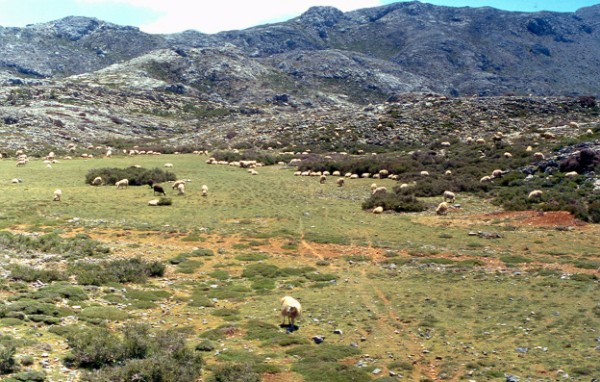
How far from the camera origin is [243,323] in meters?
18.4

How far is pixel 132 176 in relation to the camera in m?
53.8

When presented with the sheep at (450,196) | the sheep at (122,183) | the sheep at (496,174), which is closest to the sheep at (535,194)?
the sheep at (450,196)

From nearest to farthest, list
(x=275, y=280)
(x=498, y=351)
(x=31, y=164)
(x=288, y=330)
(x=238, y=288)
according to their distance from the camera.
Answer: (x=498, y=351) → (x=288, y=330) → (x=238, y=288) → (x=275, y=280) → (x=31, y=164)

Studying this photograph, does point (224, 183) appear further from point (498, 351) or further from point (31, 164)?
point (498, 351)

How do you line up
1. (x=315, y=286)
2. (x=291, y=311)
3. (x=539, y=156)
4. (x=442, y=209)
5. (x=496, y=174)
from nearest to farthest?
(x=291, y=311), (x=315, y=286), (x=442, y=209), (x=496, y=174), (x=539, y=156)

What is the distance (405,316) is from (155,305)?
10.2 meters

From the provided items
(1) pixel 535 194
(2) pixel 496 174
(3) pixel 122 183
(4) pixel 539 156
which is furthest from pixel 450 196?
(3) pixel 122 183

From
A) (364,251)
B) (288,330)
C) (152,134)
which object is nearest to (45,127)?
(152,134)

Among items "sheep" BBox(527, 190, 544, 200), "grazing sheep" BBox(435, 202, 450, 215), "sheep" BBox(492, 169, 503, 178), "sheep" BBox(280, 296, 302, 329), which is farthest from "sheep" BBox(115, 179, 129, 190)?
"sheep" BBox(492, 169, 503, 178)

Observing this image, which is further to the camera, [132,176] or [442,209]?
[132,176]

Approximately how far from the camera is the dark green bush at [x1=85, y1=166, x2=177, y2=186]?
5318cm

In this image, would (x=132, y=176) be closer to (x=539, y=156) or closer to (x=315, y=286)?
(x=315, y=286)

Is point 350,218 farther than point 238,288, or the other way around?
point 350,218

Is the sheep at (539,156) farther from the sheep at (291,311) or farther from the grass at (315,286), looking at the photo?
the sheep at (291,311)
